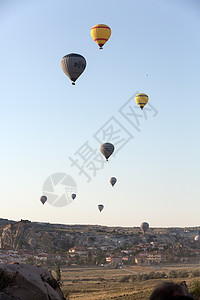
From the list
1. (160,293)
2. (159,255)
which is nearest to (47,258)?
(159,255)

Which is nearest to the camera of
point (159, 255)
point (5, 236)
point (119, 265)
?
point (119, 265)

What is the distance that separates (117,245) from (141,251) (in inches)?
1282

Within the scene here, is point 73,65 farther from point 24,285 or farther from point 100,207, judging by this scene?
point 100,207

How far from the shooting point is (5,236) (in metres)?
170

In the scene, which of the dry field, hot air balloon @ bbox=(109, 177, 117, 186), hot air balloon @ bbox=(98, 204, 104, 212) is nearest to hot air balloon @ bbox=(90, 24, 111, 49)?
the dry field

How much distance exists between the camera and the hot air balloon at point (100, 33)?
191 feet

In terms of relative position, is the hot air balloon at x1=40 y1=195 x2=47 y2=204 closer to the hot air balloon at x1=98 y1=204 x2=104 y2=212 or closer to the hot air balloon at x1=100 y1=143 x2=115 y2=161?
the hot air balloon at x1=98 y1=204 x2=104 y2=212

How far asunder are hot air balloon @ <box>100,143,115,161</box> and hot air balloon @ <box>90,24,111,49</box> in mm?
22937

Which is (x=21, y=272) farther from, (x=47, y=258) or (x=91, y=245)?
(x=91, y=245)

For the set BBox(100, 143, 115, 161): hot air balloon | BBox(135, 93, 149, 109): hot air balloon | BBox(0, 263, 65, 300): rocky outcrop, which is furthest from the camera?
BBox(100, 143, 115, 161): hot air balloon

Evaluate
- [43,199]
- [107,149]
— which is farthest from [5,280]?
[43,199]

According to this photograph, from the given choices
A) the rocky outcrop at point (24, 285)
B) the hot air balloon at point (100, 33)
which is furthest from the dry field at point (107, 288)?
the hot air balloon at point (100, 33)

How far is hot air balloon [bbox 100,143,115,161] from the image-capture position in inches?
3012

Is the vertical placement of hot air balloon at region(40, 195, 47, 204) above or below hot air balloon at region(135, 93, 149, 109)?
above
